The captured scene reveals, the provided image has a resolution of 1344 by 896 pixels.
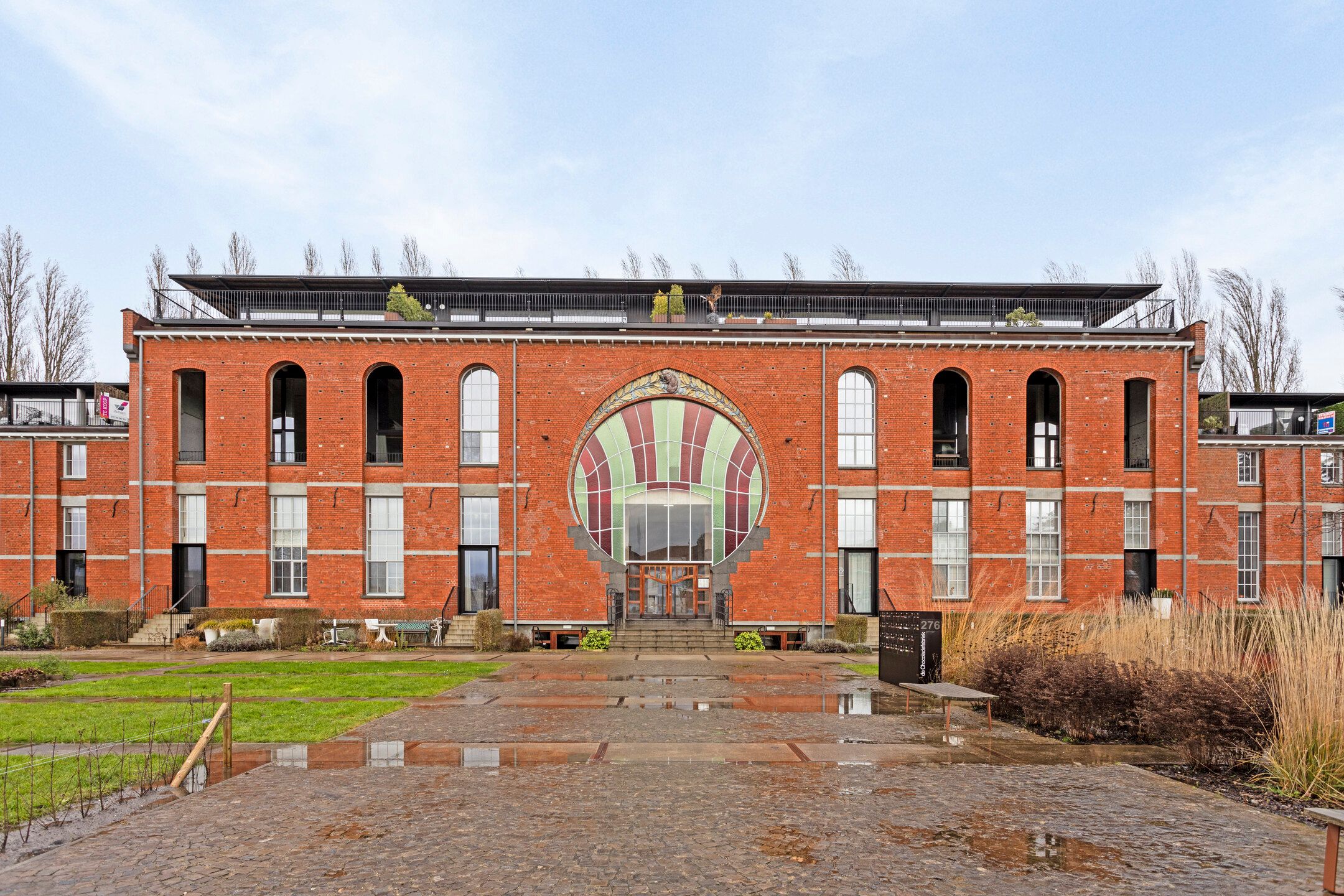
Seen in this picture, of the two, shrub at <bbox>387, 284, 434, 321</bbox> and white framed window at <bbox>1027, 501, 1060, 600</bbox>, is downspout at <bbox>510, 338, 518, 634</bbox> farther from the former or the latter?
white framed window at <bbox>1027, 501, 1060, 600</bbox>

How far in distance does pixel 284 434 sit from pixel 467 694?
658 inches

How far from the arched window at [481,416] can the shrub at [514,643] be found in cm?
569

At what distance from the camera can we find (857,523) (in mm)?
25484

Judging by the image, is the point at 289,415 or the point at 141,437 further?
the point at 289,415

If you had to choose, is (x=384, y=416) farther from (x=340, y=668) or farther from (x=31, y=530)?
(x=31, y=530)

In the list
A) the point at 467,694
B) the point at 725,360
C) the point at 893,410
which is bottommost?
the point at 467,694

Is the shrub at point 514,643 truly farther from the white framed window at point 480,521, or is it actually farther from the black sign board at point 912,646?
the black sign board at point 912,646

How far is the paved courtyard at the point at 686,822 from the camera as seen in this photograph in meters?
5.70

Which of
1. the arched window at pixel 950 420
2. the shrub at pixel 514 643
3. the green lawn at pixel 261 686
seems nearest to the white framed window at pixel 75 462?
the green lawn at pixel 261 686

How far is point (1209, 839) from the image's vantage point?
260 inches

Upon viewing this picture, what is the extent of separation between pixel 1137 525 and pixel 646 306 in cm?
1877

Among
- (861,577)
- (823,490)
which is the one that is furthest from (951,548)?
(823,490)

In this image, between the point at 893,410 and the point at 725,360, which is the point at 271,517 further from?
the point at 893,410

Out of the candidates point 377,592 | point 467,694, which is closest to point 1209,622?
point 467,694
